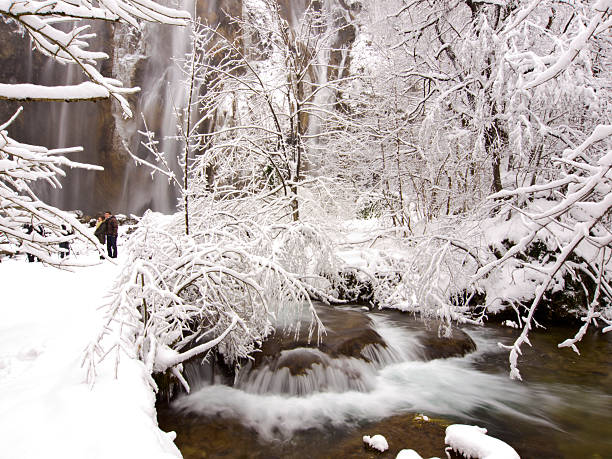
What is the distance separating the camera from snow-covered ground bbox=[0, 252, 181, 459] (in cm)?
234

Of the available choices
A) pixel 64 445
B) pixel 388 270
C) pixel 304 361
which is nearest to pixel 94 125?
pixel 388 270

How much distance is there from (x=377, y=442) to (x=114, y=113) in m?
25.0

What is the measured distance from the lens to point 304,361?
18.2ft

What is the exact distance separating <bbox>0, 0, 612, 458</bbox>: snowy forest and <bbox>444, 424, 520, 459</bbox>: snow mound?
0.06ft

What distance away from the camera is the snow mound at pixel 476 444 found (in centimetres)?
346

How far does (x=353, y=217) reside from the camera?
977cm

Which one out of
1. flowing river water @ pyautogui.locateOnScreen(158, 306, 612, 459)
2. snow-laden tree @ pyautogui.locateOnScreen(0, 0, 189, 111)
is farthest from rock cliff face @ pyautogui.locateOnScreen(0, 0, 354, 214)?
snow-laden tree @ pyautogui.locateOnScreen(0, 0, 189, 111)

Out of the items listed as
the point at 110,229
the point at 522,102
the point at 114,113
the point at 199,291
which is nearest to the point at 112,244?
the point at 110,229

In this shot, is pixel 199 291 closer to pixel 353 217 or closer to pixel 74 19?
pixel 74 19

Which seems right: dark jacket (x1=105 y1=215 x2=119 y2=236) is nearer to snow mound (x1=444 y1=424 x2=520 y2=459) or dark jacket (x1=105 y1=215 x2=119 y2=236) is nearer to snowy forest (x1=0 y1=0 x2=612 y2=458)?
snowy forest (x1=0 y1=0 x2=612 y2=458)

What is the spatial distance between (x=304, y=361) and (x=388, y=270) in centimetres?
423

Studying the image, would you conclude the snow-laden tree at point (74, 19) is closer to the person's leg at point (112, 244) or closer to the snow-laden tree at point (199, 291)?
the snow-laden tree at point (199, 291)

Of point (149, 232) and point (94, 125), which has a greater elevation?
point (94, 125)

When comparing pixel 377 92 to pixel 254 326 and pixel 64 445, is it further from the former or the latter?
pixel 64 445
